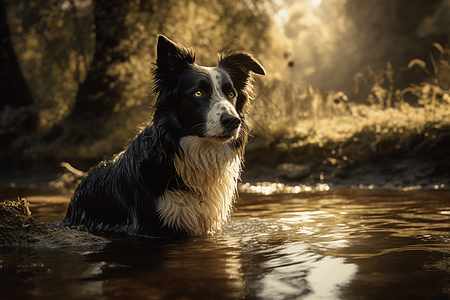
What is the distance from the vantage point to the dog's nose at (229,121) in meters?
4.47

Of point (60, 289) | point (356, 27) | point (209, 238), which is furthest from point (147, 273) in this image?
point (356, 27)

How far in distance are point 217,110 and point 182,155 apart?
73 cm

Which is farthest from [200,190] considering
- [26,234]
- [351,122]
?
[351,122]

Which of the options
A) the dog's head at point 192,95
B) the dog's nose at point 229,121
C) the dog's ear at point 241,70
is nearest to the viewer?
the dog's nose at point 229,121

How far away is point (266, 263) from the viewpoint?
3.67m

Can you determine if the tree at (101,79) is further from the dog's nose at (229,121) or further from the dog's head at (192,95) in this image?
the dog's nose at (229,121)

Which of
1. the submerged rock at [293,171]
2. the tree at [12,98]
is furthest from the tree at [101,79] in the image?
the submerged rock at [293,171]

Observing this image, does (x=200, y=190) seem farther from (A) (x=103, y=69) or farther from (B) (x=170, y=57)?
(A) (x=103, y=69)

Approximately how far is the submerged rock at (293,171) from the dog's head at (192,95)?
515cm

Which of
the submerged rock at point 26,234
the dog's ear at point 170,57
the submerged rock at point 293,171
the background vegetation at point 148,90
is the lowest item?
the submerged rock at point 26,234

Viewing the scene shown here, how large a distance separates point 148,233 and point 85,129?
11161 mm

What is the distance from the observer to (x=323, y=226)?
5.29 metres

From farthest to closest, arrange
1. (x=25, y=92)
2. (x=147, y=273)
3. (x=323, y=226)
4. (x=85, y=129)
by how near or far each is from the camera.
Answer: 1. (x=25, y=92)
2. (x=85, y=129)
3. (x=323, y=226)
4. (x=147, y=273)

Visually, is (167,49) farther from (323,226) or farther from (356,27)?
(356,27)
